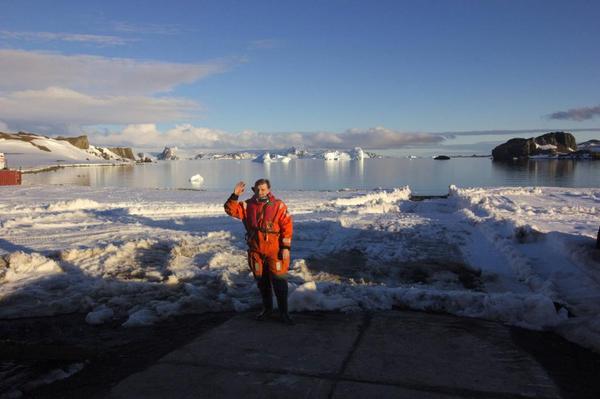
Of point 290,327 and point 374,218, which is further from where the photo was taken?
point 374,218

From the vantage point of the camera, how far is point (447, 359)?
4.90 meters

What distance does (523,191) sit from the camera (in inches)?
1282

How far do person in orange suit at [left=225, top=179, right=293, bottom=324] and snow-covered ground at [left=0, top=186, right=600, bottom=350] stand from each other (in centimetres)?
75

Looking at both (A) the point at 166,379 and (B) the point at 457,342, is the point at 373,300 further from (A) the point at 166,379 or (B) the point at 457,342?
(A) the point at 166,379

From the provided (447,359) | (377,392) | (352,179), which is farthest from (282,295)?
(352,179)

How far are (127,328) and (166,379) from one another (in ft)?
6.86

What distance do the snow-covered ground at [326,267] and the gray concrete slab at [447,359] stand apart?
2.61 ft

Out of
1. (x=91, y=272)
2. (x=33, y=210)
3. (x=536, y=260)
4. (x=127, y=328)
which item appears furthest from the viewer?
(x=33, y=210)

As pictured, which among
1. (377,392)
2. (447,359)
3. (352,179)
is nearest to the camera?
(377,392)

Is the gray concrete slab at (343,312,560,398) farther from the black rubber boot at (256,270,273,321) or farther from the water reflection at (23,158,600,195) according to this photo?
the water reflection at (23,158,600,195)

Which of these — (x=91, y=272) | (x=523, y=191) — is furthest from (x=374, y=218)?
(x=523, y=191)

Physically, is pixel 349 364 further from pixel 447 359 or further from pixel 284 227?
pixel 284 227

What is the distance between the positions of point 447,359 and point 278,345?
179 cm

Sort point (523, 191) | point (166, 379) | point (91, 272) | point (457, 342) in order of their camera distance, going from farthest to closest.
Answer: point (523, 191)
point (91, 272)
point (457, 342)
point (166, 379)
